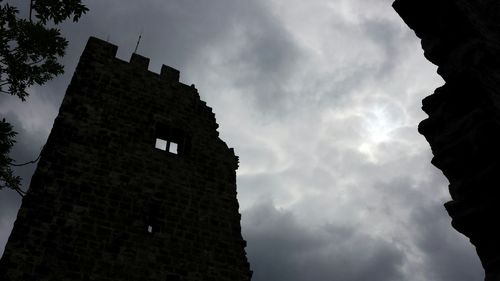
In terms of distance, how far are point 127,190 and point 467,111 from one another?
7.05 metres

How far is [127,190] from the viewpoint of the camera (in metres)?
8.87

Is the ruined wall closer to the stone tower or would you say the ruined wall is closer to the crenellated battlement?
the stone tower

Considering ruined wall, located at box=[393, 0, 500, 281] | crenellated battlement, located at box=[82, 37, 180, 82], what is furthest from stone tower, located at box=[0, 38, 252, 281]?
ruined wall, located at box=[393, 0, 500, 281]

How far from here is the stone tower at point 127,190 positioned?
24.8 feet

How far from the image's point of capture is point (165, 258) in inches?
330

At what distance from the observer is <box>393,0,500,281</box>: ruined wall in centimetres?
328

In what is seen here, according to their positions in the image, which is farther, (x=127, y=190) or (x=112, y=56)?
(x=112, y=56)

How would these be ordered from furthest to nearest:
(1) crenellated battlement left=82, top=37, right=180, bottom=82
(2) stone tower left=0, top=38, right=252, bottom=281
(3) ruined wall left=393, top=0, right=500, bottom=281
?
(1) crenellated battlement left=82, top=37, right=180, bottom=82 < (2) stone tower left=0, top=38, right=252, bottom=281 < (3) ruined wall left=393, top=0, right=500, bottom=281

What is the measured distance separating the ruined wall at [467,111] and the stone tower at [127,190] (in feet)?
20.2

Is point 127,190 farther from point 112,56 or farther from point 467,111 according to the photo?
point 467,111

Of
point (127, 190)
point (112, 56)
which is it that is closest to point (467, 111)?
point (127, 190)

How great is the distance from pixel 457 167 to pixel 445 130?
0.38 m

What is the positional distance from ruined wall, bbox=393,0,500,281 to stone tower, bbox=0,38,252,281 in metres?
6.17

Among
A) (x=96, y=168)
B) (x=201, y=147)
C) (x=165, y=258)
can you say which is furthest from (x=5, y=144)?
(x=201, y=147)
